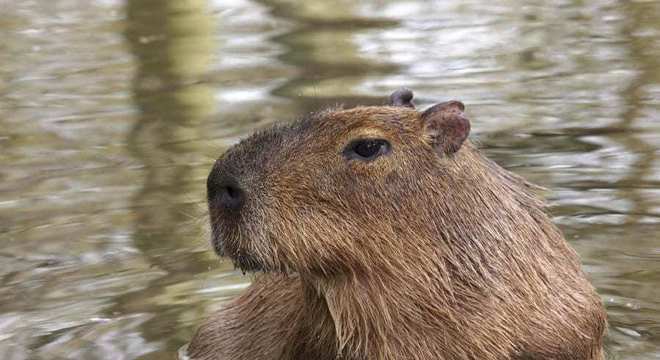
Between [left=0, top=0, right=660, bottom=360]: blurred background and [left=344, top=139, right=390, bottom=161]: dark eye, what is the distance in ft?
1.64

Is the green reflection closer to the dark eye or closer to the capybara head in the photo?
the capybara head

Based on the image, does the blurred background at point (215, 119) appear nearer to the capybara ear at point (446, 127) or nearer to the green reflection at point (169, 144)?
the green reflection at point (169, 144)

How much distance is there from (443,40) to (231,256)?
21.3ft

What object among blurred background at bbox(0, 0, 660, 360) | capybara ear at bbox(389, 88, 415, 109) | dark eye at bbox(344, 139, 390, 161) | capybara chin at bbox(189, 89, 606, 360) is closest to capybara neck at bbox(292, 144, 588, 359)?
capybara chin at bbox(189, 89, 606, 360)

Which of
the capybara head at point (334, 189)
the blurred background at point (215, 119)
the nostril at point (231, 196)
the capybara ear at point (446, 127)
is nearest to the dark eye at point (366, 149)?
the capybara head at point (334, 189)

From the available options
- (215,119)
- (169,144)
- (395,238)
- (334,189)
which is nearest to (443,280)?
(395,238)

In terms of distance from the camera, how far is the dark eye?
3.85 meters

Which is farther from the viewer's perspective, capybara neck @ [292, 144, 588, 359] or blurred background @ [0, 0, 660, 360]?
blurred background @ [0, 0, 660, 360]

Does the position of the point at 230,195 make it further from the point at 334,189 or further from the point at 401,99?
the point at 401,99

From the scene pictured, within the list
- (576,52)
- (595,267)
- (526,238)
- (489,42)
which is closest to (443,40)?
(489,42)

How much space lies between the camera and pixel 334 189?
12.5 ft

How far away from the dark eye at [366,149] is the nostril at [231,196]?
0.32 meters

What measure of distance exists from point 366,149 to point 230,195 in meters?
0.40

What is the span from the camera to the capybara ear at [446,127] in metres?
3.89
